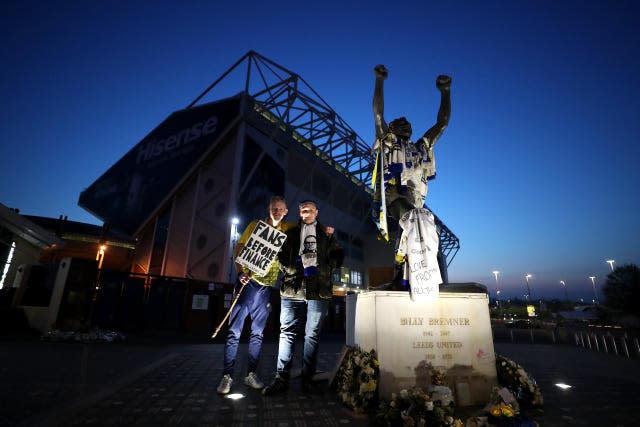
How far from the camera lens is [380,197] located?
12.9 ft

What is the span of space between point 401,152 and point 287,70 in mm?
19606

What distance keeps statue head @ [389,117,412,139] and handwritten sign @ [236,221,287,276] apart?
83.4 inches

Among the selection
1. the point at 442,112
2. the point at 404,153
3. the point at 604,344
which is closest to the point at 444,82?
the point at 442,112

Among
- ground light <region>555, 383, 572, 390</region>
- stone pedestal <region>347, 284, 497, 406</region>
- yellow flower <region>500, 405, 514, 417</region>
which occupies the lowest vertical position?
ground light <region>555, 383, 572, 390</region>

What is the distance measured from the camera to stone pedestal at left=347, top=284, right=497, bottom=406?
2.75 metres

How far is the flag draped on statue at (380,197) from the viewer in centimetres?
380

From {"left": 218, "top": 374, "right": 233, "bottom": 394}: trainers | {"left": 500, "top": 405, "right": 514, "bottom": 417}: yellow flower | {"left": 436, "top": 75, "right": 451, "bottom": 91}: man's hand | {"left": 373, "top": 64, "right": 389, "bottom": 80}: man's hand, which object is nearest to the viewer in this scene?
{"left": 500, "top": 405, "right": 514, "bottom": 417}: yellow flower

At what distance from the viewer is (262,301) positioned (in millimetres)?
3553

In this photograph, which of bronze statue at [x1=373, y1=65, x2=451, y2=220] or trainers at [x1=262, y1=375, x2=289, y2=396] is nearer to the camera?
trainers at [x1=262, y1=375, x2=289, y2=396]

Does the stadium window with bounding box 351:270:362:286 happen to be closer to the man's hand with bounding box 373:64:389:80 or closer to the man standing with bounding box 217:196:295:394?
the man standing with bounding box 217:196:295:394

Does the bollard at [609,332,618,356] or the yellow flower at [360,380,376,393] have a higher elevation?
the yellow flower at [360,380,376,393]

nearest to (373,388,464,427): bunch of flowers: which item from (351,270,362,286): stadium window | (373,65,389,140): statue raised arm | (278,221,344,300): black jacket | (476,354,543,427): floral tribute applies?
Answer: (476,354,543,427): floral tribute

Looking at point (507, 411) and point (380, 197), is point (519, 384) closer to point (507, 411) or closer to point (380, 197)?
point (507, 411)

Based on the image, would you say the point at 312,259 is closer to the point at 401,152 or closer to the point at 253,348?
the point at 253,348
